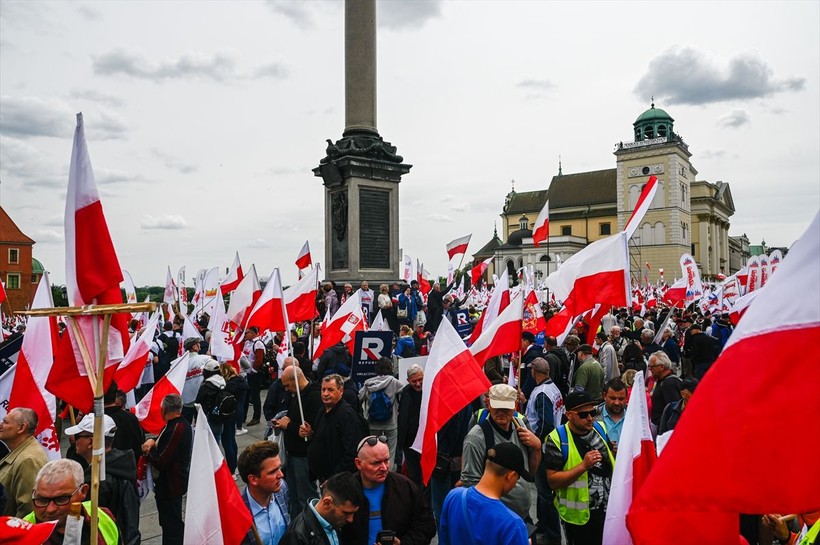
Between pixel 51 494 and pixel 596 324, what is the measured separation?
823 cm

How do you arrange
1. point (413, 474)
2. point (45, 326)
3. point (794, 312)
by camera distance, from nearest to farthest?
1. point (794, 312)
2. point (45, 326)
3. point (413, 474)

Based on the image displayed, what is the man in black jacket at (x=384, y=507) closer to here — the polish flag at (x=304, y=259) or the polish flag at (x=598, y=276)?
the polish flag at (x=598, y=276)

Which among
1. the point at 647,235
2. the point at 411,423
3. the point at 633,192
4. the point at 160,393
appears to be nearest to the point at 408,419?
the point at 411,423

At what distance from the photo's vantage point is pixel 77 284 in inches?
Result: 155

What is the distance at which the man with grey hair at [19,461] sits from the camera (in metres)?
4.64

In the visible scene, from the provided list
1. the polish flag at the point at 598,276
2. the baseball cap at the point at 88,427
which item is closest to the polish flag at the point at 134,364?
the baseball cap at the point at 88,427

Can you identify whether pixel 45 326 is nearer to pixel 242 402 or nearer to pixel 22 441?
pixel 22 441

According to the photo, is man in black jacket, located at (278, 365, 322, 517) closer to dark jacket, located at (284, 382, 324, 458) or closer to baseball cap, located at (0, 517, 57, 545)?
dark jacket, located at (284, 382, 324, 458)

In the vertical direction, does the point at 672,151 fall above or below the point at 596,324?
above

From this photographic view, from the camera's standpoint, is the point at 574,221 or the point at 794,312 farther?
the point at 574,221

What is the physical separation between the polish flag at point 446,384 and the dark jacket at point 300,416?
5.00 ft

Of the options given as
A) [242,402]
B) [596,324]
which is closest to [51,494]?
[242,402]

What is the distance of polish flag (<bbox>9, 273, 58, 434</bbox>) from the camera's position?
6.01 meters

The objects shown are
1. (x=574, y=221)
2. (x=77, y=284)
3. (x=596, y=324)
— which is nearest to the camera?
(x=77, y=284)
